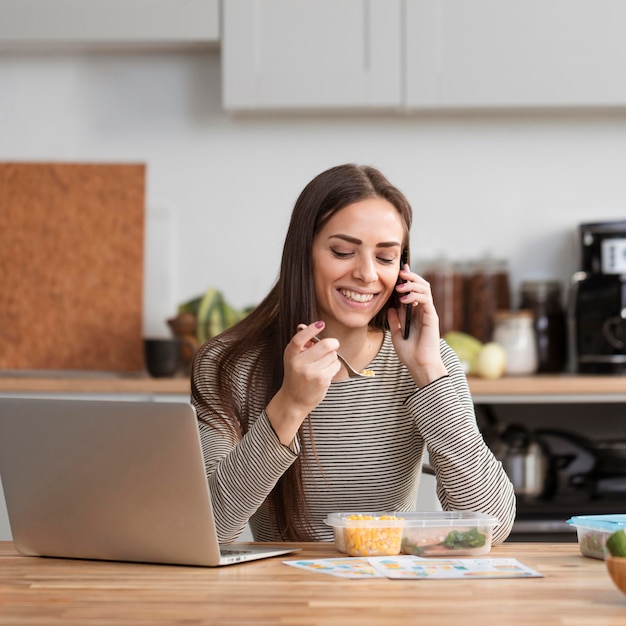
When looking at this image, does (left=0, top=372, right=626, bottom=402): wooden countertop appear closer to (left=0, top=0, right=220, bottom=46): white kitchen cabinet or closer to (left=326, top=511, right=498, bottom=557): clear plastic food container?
(left=0, top=0, right=220, bottom=46): white kitchen cabinet

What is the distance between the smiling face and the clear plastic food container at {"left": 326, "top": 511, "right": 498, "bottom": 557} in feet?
1.65

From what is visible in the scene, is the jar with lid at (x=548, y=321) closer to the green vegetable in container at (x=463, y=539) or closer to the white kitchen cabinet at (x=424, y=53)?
the white kitchen cabinet at (x=424, y=53)

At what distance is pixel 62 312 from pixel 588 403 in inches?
62.7

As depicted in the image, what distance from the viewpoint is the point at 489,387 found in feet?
9.18

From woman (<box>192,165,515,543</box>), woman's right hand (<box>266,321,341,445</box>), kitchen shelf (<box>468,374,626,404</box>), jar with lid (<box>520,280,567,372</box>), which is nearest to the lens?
woman's right hand (<box>266,321,341,445</box>)

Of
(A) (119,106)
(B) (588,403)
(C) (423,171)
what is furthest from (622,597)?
(A) (119,106)

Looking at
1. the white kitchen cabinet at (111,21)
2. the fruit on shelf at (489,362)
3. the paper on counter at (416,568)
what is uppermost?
the white kitchen cabinet at (111,21)

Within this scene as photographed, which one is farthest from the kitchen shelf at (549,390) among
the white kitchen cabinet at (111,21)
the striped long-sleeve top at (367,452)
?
the white kitchen cabinet at (111,21)

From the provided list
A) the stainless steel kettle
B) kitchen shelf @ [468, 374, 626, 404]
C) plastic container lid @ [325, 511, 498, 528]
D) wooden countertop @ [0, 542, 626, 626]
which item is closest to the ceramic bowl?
wooden countertop @ [0, 542, 626, 626]

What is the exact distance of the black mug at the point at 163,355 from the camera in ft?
9.87

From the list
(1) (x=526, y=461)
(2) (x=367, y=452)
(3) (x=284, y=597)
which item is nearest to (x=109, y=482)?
(3) (x=284, y=597)

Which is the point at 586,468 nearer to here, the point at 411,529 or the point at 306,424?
the point at 306,424

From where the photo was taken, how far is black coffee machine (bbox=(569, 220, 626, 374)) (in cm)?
297

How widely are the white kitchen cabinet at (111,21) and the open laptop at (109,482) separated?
6.48ft
